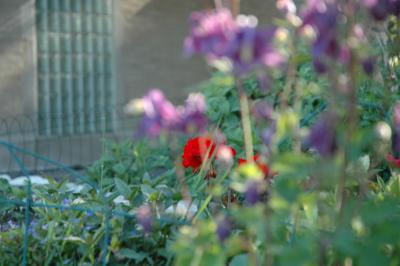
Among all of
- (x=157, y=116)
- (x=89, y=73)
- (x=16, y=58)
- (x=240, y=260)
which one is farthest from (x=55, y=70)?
(x=157, y=116)

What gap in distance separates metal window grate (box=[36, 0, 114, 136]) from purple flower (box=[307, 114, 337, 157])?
7548 millimetres

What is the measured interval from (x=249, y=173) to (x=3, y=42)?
7.47m

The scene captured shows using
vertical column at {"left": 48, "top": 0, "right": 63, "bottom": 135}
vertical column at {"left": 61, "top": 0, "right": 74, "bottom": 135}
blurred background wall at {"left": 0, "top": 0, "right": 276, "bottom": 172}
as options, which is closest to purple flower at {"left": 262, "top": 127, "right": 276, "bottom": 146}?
blurred background wall at {"left": 0, "top": 0, "right": 276, "bottom": 172}

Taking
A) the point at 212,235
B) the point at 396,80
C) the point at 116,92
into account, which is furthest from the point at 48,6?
the point at 212,235

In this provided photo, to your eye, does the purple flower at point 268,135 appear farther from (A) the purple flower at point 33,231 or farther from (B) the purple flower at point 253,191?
(A) the purple flower at point 33,231

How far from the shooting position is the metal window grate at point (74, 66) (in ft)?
28.7

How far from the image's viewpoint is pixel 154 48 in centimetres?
973

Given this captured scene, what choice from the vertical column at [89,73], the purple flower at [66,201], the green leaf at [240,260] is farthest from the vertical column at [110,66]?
the green leaf at [240,260]

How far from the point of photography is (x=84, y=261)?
7.48 feet

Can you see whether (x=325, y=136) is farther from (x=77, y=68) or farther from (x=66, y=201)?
(x=77, y=68)

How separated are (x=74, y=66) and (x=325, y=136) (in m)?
8.14

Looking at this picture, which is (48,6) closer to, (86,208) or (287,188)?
(86,208)

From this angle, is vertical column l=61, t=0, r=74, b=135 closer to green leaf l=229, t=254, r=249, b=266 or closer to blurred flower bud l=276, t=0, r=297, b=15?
green leaf l=229, t=254, r=249, b=266

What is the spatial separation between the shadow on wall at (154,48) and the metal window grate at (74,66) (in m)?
0.19
